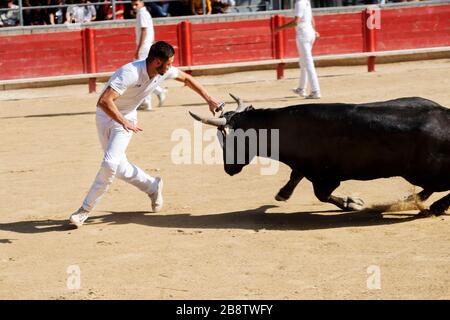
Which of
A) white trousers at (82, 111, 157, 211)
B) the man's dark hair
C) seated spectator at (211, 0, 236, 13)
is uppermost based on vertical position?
the man's dark hair

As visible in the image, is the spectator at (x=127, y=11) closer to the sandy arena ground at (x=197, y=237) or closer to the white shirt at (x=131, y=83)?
the sandy arena ground at (x=197, y=237)

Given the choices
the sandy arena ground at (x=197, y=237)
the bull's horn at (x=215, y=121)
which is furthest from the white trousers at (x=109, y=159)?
the bull's horn at (x=215, y=121)

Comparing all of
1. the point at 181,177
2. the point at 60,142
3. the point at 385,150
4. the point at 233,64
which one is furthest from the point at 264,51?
the point at 385,150

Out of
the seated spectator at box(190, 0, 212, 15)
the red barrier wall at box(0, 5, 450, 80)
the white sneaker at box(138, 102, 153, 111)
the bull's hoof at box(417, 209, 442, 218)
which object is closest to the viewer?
the bull's hoof at box(417, 209, 442, 218)

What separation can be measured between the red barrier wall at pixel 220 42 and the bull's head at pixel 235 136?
8.10m

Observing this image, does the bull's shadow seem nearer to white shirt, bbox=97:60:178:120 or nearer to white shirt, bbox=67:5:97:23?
white shirt, bbox=97:60:178:120

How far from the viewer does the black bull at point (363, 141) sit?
22.3 feet

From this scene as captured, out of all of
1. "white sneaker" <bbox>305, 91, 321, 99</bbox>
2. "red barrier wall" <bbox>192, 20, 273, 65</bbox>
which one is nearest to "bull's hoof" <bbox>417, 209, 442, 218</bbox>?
"white sneaker" <bbox>305, 91, 321, 99</bbox>

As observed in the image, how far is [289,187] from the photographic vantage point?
744cm

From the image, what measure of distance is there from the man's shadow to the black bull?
16cm

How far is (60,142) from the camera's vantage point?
1079cm

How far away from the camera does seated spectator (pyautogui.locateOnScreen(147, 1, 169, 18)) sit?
1652cm

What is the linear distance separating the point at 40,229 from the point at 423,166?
2.66 meters

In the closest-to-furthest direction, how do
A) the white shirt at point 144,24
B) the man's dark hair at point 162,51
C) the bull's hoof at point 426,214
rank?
the man's dark hair at point 162,51
the bull's hoof at point 426,214
the white shirt at point 144,24
